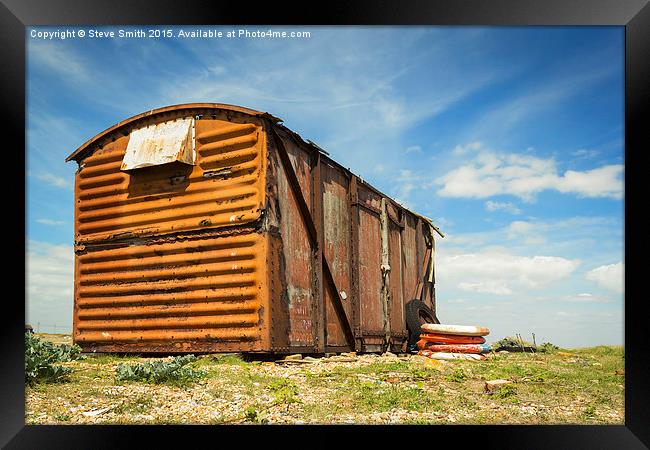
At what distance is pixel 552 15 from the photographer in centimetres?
484

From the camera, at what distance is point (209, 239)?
29.0 feet

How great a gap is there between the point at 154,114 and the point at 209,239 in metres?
2.65

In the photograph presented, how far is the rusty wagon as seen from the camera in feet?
28.0

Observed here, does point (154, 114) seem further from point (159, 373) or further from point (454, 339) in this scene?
point (454, 339)

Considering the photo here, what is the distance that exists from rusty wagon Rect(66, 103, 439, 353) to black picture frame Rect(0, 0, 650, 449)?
367cm

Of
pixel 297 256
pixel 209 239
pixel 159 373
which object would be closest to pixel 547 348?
pixel 297 256

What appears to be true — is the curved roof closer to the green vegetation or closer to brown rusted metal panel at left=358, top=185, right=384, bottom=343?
the green vegetation

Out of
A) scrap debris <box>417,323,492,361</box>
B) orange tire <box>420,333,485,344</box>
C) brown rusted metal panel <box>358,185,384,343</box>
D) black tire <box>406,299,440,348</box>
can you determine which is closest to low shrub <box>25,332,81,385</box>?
brown rusted metal panel <box>358,185,384,343</box>
